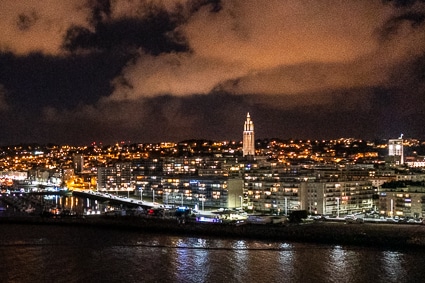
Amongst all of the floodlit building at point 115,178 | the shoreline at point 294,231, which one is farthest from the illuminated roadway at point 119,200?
the shoreline at point 294,231

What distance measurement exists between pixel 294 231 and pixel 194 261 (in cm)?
544

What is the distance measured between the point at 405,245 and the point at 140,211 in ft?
46.3

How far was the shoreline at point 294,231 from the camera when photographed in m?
18.8

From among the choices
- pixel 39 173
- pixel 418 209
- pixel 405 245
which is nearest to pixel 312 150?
pixel 39 173

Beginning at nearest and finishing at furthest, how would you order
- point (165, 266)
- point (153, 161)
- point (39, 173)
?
point (165, 266) → point (153, 161) → point (39, 173)

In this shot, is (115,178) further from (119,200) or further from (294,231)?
(294,231)

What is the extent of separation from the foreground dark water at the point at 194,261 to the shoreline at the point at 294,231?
2.79 ft

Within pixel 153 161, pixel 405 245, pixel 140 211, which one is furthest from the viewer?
pixel 153 161

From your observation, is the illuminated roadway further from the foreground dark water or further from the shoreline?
the foreground dark water

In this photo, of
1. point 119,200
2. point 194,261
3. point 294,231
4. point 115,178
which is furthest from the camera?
point 115,178

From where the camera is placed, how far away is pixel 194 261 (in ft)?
54.2

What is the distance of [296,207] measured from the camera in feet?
85.9

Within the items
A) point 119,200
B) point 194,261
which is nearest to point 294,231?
point 194,261

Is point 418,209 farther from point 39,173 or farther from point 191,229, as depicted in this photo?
point 39,173
